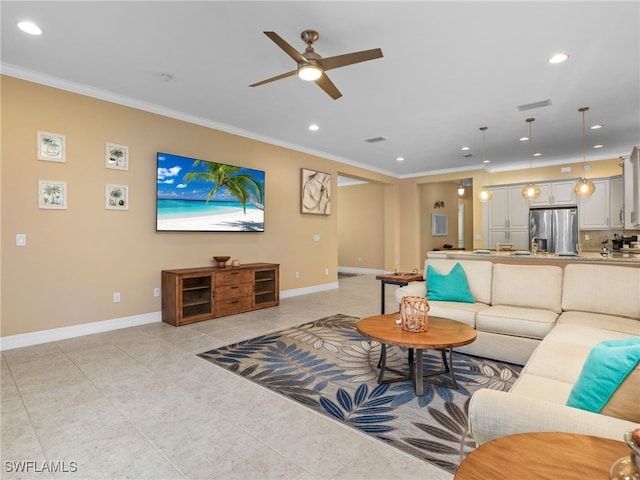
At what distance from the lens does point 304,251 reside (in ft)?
21.9

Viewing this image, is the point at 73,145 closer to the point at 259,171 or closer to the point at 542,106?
the point at 259,171

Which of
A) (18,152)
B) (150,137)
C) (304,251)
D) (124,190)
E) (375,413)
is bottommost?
(375,413)

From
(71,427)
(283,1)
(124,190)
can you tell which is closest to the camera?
(71,427)

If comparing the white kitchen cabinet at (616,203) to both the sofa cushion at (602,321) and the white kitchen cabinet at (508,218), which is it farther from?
the sofa cushion at (602,321)

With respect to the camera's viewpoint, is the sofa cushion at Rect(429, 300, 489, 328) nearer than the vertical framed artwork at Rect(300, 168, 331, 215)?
Yes

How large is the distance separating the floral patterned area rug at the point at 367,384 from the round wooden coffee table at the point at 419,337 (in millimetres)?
105

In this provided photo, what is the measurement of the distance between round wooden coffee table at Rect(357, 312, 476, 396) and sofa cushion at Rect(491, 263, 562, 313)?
117 centimetres

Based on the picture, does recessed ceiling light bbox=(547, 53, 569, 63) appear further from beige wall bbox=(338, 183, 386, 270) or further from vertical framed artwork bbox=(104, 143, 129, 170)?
beige wall bbox=(338, 183, 386, 270)

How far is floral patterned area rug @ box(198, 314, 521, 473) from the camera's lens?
1998 mm

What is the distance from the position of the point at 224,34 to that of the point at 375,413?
321 cm

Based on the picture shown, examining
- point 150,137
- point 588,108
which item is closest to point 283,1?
point 150,137

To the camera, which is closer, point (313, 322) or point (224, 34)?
point (224, 34)

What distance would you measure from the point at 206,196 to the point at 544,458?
485cm

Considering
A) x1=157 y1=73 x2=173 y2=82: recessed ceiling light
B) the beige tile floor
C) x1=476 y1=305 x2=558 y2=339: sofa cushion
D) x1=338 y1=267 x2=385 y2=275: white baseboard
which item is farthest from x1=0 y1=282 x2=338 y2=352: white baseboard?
x1=338 y1=267 x2=385 y2=275: white baseboard
